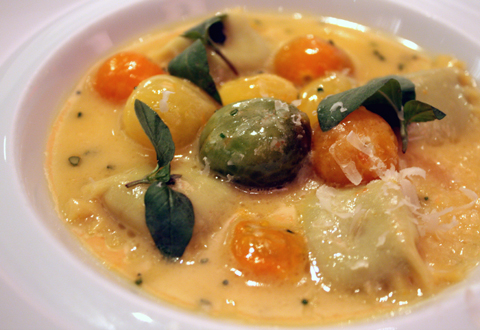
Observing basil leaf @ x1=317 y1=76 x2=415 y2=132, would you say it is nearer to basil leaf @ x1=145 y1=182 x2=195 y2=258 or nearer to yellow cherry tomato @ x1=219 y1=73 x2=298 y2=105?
yellow cherry tomato @ x1=219 y1=73 x2=298 y2=105

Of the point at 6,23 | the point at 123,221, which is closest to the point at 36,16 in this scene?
the point at 6,23

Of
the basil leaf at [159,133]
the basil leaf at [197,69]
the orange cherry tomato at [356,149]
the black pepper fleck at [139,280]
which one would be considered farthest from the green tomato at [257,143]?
the black pepper fleck at [139,280]

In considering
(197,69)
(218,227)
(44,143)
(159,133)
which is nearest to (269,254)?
→ (218,227)

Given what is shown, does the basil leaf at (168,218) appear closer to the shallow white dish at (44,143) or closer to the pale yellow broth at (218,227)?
the pale yellow broth at (218,227)

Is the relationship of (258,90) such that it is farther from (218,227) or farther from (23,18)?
(23,18)

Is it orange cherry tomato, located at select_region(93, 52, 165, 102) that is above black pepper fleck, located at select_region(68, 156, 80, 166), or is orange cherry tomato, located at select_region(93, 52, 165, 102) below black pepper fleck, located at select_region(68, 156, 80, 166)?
above

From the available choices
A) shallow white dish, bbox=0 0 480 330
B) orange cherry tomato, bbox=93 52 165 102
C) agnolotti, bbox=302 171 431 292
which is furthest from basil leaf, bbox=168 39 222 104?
agnolotti, bbox=302 171 431 292

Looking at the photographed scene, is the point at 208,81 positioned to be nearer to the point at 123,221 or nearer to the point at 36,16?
the point at 123,221
